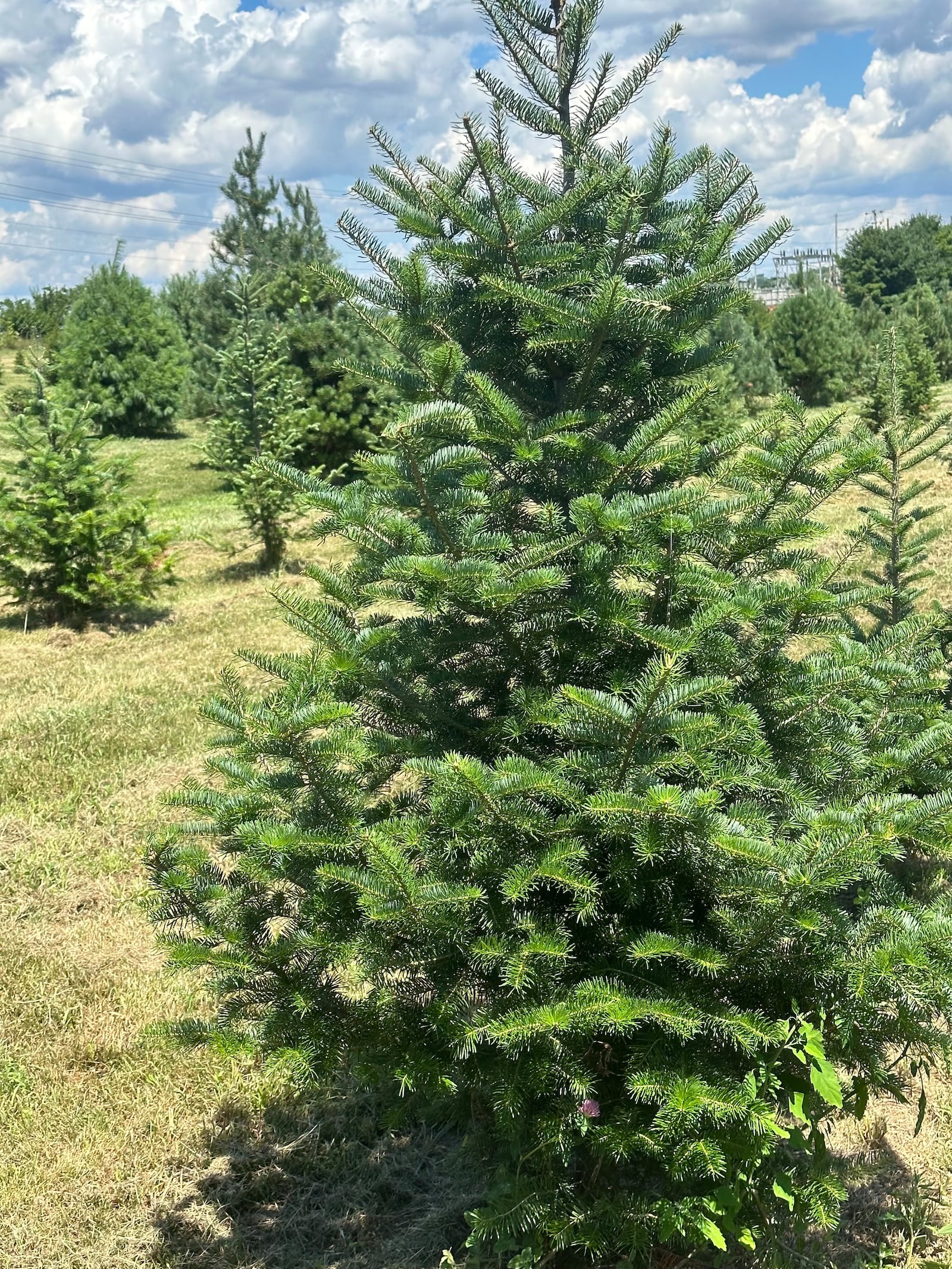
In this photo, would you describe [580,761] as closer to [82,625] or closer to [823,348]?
[82,625]

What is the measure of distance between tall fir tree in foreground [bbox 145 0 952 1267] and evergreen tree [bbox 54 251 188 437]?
2063 centimetres

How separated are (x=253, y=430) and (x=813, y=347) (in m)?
15.4

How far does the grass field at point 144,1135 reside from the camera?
122 inches

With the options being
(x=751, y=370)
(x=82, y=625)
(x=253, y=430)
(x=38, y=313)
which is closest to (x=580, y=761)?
(x=82, y=625)

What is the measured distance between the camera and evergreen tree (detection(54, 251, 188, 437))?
22.0 metres

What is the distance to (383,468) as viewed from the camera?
2504mm

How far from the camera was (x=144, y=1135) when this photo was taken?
11.5 ft

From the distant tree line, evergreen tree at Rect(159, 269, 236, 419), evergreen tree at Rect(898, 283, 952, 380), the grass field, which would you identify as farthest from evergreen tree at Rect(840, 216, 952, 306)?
the grass field

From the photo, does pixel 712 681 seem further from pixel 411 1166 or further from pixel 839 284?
pixel 839 284

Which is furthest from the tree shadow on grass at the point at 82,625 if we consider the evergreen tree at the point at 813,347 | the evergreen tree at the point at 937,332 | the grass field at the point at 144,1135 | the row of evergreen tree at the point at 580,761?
the evergreen tree at the point at 937,332

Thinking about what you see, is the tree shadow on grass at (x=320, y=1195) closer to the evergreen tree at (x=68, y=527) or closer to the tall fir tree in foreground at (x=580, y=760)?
the tall fir tree in foreground at (x=580, y=760)

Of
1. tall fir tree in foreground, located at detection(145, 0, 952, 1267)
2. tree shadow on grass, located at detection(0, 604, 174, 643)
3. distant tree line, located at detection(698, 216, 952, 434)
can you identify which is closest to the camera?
tall fir tree in foreground, located at detection(145, 0, 952, 1267)

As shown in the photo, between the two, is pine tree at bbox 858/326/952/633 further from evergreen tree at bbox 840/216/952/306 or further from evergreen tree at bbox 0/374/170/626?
evergreen tree at bbox 840/216/952/306

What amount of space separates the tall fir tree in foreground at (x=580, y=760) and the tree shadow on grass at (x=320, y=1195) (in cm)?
34
